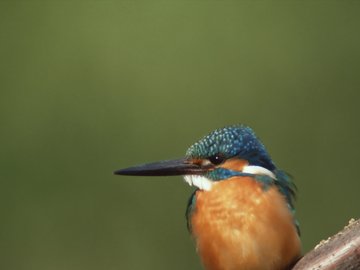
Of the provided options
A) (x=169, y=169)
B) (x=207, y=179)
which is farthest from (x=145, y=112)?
(x=207, y=179)

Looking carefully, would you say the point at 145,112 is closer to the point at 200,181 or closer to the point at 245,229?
the point at 200,181

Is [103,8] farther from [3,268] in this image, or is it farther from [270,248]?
[270,248]

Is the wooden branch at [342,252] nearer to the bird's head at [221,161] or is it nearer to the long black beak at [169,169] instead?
the bird's head at [221,161]

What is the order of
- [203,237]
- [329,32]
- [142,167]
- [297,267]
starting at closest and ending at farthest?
1. [297,267]
2. [203,237]
3. [142,167]
4. [329,32]

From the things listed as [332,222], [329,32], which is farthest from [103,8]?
[332,222]

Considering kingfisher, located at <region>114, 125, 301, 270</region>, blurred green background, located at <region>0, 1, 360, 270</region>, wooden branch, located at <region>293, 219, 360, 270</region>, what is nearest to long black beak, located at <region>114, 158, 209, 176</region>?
kingfisher, located at <region>114, 125, 301, 270</region>

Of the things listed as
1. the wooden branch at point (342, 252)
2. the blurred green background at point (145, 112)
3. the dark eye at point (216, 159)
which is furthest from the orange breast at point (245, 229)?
the blurred green background at point (145, 112)
